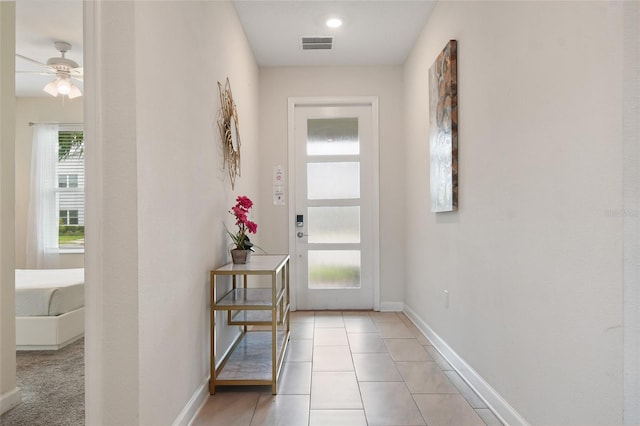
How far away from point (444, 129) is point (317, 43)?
1742 millimetres

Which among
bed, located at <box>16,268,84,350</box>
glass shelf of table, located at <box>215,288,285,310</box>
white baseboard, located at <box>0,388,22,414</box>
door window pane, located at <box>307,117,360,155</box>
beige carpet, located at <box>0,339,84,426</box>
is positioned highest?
door window pane, located at <box>307,117,360,155</box>

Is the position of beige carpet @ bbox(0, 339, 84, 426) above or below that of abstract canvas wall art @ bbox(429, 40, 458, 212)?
below

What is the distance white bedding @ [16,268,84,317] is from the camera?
3.11 m

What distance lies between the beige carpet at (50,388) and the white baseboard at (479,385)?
6.93 ft

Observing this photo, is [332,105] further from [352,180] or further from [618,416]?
[618,416]

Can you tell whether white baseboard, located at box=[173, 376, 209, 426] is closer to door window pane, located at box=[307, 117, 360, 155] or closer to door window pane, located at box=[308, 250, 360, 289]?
door window pane, located at box=[308, 250, 360, 289]

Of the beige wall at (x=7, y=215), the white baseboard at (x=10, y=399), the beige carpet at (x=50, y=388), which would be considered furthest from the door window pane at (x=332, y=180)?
the white baseboard at (x=10, y=399)

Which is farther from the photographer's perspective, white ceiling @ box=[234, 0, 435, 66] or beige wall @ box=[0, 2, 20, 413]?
white ceiling @ box=[234, 0, 435, 66]

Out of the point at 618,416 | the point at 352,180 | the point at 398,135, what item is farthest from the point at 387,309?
the point at 618,416

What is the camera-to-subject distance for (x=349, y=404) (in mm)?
2168

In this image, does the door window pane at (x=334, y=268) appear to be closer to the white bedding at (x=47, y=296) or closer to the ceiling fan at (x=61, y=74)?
the white bedding at (x=47, y=296)

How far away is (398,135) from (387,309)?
6.34 ft

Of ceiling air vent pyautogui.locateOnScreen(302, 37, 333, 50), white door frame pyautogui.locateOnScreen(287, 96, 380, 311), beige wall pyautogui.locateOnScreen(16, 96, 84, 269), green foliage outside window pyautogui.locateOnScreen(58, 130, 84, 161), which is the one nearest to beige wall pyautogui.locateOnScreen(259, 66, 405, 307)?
white door frame pyautogui.locateOnScreen(287, 96, 380, 311)

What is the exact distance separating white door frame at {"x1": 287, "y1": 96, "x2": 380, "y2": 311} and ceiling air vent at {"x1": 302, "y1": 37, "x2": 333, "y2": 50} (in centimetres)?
60
